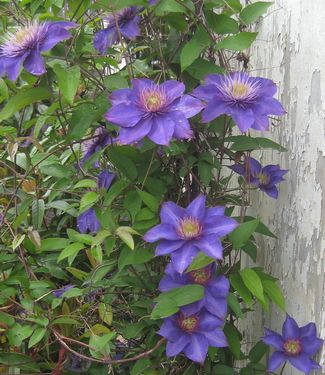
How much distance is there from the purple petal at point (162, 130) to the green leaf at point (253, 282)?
0.91 ft

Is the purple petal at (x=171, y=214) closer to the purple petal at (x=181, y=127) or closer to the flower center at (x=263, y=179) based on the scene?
the purple petal at (x=181, y=127)

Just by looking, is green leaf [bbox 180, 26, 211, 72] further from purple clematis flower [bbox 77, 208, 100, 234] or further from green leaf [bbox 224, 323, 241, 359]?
green leaf [bbox 224, 323, 241, 359]

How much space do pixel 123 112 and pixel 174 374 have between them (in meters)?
0.52

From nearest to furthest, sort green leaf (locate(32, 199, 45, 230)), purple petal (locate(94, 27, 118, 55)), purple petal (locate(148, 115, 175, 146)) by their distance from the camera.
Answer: purple petal (locate(148, 115, 175, 146))
purple petal (locate(94, 27, 118, 55))
green leaf (locate(32, 199, 45, 230))

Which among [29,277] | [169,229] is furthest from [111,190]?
[29,277]

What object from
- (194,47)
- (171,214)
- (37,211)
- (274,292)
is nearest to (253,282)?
(274,292)

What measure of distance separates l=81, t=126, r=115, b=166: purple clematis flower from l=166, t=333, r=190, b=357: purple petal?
363 millimetres

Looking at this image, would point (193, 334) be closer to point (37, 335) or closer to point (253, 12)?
point (37, 335)

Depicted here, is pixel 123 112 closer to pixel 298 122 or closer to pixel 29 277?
pixel 298 122

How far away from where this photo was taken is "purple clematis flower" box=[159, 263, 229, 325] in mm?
1023

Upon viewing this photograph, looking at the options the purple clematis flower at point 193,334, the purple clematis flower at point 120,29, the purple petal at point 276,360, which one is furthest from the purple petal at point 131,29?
the purple petal at point 276,360

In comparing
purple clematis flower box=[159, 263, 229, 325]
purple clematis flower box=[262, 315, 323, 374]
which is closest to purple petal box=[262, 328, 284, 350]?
purple clematis flower box=[262, 315, 323, 374]

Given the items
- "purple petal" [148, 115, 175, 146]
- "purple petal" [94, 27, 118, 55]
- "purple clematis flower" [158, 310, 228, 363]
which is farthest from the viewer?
"purple petal" [94, 27, 118, 55]

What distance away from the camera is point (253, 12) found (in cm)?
113
